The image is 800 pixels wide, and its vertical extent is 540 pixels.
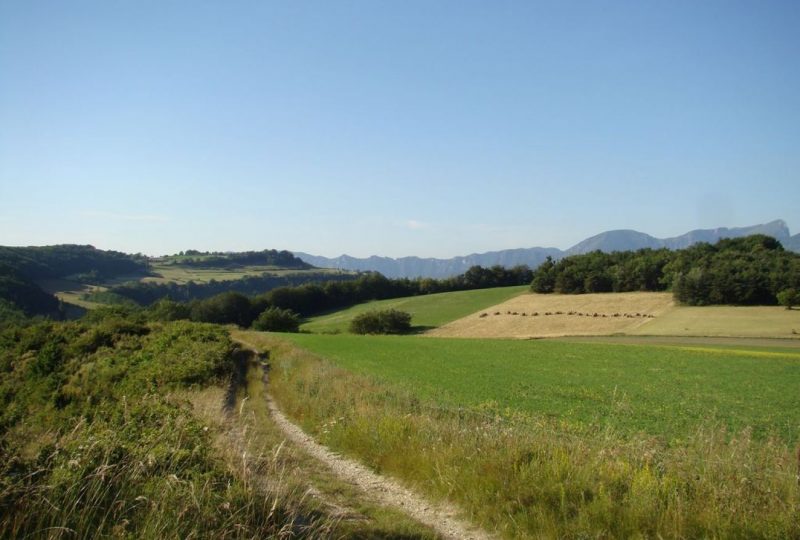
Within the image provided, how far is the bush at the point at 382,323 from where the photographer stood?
7519cm

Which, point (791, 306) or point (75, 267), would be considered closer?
point (791, 306)

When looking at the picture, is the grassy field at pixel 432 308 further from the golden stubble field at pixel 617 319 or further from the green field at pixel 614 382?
the green field at pixel 614 382

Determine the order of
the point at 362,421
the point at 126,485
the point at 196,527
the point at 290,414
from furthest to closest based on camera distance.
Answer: the point at 290,414 → the point at 362,421 → the point at 126,485 → the point at 196,527

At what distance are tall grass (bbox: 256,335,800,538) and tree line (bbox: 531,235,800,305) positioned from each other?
59.0m

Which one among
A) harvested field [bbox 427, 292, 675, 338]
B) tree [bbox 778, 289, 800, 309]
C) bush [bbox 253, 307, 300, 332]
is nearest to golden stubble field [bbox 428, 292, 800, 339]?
harvested field [bbox 427, 292, 675, 338]

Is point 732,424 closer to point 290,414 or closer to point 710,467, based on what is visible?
point 710,467

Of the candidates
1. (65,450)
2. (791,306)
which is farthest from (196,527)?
(791,306)

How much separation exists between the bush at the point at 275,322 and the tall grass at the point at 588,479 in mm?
72869

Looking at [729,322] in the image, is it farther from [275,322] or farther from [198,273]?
[198,273]

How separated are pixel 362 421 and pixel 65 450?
264 inches

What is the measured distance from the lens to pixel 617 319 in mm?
58625

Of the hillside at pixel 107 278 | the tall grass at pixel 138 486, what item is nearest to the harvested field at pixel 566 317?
the tall grass at pixel 138 486

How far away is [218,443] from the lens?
7.83m

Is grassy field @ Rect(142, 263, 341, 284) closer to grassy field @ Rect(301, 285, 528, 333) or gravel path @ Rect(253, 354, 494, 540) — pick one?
grassy field @ Rect(301, 285, 528, 333)
